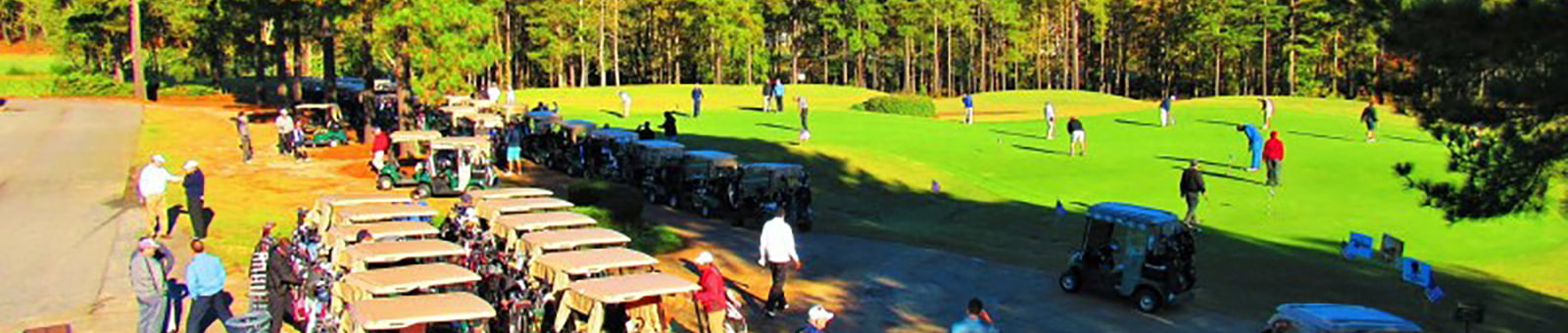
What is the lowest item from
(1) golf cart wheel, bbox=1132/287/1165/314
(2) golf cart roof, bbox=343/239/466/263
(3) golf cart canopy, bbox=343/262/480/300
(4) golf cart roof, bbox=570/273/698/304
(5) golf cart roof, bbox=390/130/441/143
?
(1) golf cart wheel, bbox=1132/287/1165/314

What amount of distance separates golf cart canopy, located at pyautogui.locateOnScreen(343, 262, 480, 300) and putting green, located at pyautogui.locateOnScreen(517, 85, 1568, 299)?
10.7 metres

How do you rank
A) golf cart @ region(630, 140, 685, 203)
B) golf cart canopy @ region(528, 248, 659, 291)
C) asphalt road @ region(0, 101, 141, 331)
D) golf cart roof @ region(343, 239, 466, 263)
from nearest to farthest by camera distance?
1. golf cart canopy @ region(528, 248, 659, 291)
2. golf cart roof @ region(343, 239, 466, 263)
3. asphalt road @ region(0, 101, 141, 331)
4. golf cart @ region(630, 140, 685, 203)

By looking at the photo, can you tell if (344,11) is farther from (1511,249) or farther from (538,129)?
(1511,249)

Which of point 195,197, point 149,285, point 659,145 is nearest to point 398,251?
point 149,285

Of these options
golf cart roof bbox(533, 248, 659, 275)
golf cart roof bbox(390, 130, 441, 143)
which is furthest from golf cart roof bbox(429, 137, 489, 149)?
golf cart roof bbox(533, 248, 659, 275)

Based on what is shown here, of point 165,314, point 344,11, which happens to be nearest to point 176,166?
point 344,11

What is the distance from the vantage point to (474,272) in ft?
47.8

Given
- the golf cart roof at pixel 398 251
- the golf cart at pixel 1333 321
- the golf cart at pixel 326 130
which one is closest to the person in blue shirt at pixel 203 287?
the golf cart roof at pixel 398 251

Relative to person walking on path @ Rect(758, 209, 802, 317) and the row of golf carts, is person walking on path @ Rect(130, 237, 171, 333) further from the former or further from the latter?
person walking on path @ Rect(758, 209, 802, 317)

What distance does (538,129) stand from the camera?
34.2 metres

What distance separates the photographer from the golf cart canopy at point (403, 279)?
11773mm

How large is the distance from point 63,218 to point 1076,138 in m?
26.5

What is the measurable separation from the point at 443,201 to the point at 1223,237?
639 inches

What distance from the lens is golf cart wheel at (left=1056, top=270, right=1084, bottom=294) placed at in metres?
17.3
